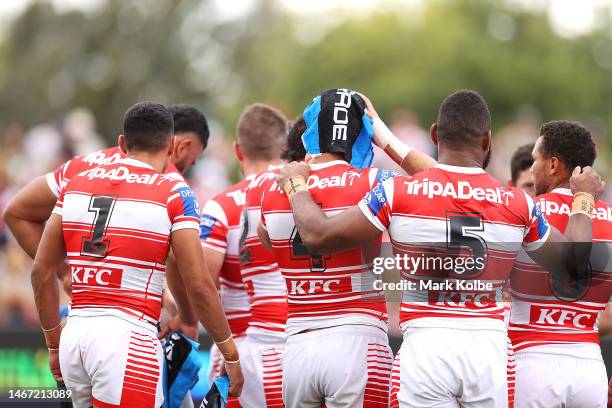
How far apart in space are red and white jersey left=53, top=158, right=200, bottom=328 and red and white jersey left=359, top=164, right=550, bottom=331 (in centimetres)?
131

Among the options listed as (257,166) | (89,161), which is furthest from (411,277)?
(257,166)

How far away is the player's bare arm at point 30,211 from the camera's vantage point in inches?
289

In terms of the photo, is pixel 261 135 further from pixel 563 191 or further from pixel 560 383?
pixel 560 383

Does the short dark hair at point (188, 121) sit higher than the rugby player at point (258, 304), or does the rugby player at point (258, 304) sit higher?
the short dark hair at point (188, 121)

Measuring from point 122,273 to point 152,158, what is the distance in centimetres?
82

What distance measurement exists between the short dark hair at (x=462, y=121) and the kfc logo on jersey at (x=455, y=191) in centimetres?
29

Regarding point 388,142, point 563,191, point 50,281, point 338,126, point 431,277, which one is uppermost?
point 338,126

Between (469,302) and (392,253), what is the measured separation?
614mm

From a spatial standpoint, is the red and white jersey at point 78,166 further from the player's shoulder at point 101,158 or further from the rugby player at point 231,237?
the rugby player at point 231,237

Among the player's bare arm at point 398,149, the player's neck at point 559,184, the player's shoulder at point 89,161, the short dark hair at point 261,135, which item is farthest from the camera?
the short dark hair at point 261,135

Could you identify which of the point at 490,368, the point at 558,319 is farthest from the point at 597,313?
the point at 490,368

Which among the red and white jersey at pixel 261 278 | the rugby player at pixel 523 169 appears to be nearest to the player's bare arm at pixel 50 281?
the red and white jersey at pixel 261 278

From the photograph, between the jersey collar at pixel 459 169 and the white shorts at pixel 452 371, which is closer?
the white shorts at pixel 452 371

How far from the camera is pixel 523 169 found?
8.11 m
